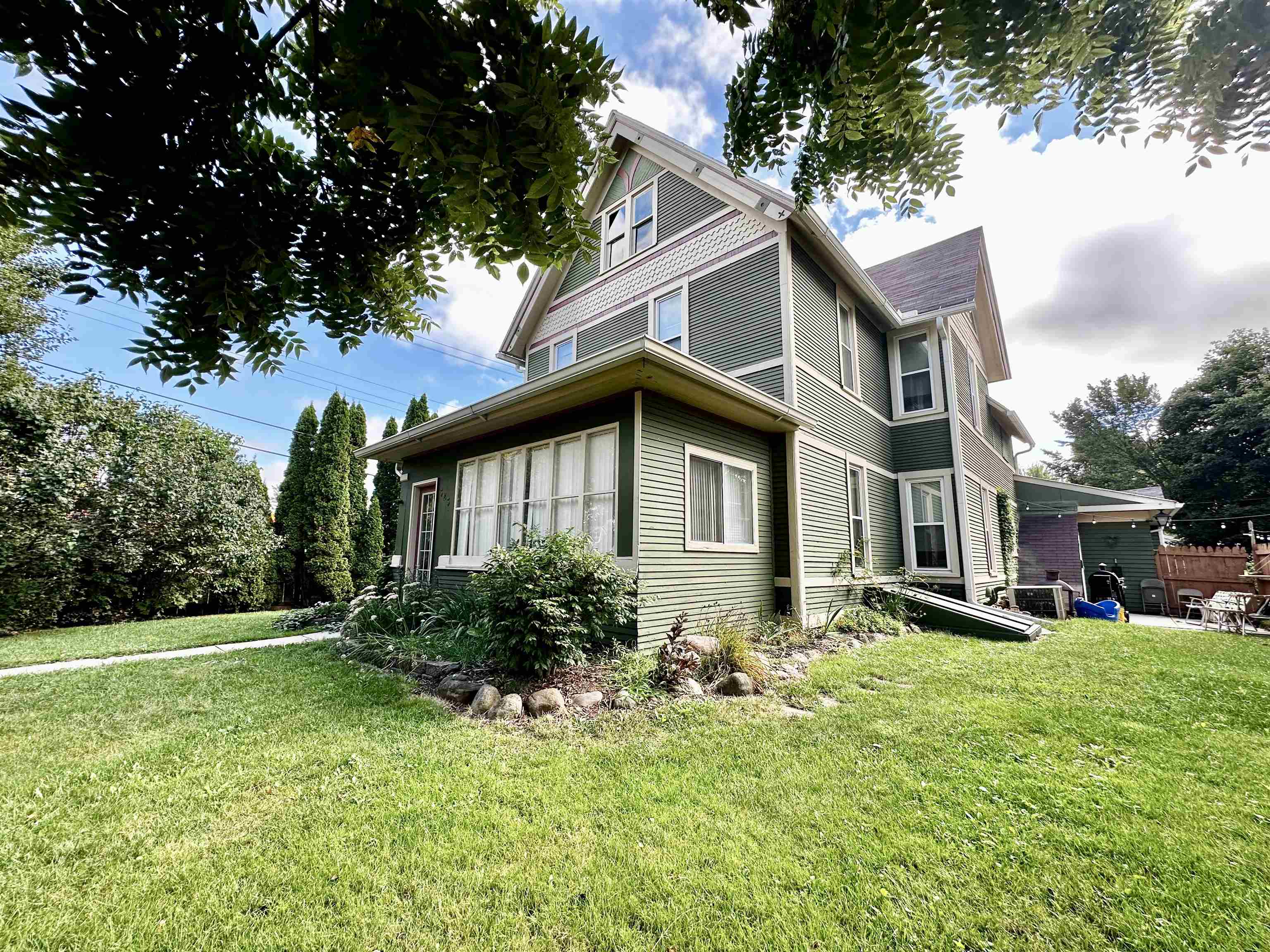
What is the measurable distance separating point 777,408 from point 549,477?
347 centimetres

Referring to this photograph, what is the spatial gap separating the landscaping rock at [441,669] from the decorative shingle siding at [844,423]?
6.15 metres

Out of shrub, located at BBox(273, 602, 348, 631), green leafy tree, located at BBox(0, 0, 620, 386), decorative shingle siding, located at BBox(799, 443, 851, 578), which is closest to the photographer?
green leafy tree, located at BBox(0, 0, 620, 386)

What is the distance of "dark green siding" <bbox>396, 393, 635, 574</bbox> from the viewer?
242 inches

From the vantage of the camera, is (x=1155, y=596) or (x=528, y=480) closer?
(x=528, y=480)

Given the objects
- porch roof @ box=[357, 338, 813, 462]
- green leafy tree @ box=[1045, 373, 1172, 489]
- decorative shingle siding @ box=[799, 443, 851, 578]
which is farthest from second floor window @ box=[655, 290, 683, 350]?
green leafy tree @ box=[1045, 373, 1172, 489]

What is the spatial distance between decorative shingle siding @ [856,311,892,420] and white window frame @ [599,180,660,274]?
4638 mm

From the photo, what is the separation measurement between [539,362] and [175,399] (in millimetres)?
8785

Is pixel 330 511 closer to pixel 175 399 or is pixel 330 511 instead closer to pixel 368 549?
pixel 368 549

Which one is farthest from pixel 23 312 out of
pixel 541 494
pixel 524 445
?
pixel 541 494

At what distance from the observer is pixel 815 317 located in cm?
878

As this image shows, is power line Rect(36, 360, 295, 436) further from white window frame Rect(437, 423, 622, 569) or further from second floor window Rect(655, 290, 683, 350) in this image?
second floor window Rect(655, 290, 683, 350)

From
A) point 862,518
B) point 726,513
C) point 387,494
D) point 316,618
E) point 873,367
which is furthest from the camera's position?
point 387,494

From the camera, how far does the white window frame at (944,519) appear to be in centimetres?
999

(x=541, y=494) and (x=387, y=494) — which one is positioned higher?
(x=387, y=494)
